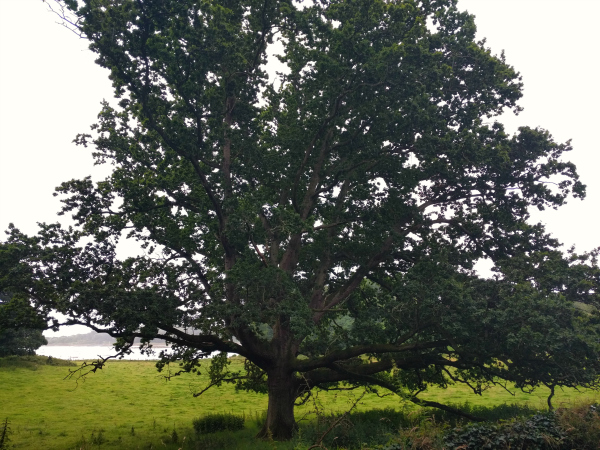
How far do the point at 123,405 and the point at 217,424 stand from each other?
14609mm

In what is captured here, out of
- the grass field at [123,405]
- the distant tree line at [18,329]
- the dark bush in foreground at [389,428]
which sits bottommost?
the grass field at [123,405]

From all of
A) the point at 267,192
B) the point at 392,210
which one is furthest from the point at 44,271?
the point at 392,210

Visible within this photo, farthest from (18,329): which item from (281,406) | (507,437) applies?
(507,437)

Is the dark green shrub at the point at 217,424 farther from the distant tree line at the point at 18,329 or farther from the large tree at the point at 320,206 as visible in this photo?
the distant tree line at the point at 18,329

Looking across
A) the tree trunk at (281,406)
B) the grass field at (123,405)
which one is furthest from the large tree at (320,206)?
the grass field at (123,405)

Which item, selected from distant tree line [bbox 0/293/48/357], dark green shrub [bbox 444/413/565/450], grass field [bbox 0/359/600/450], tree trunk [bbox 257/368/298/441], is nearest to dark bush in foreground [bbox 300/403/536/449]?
dark green shrub [bbox 444/413/565/450]

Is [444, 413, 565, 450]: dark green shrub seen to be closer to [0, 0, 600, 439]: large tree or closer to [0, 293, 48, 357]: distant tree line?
[0, 0, 600, 439]: large tree

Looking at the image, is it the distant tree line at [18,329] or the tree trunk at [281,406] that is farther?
the tree trunk at [281,406]

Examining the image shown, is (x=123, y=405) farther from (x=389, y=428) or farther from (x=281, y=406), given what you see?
(x=389, y=428)

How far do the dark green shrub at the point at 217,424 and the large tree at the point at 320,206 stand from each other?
225cm

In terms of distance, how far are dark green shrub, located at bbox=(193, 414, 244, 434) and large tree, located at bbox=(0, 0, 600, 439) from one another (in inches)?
88.5

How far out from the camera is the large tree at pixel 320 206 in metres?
13.8

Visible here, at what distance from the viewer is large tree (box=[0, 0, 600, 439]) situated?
1382 centimetres

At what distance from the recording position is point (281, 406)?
17.2 m
